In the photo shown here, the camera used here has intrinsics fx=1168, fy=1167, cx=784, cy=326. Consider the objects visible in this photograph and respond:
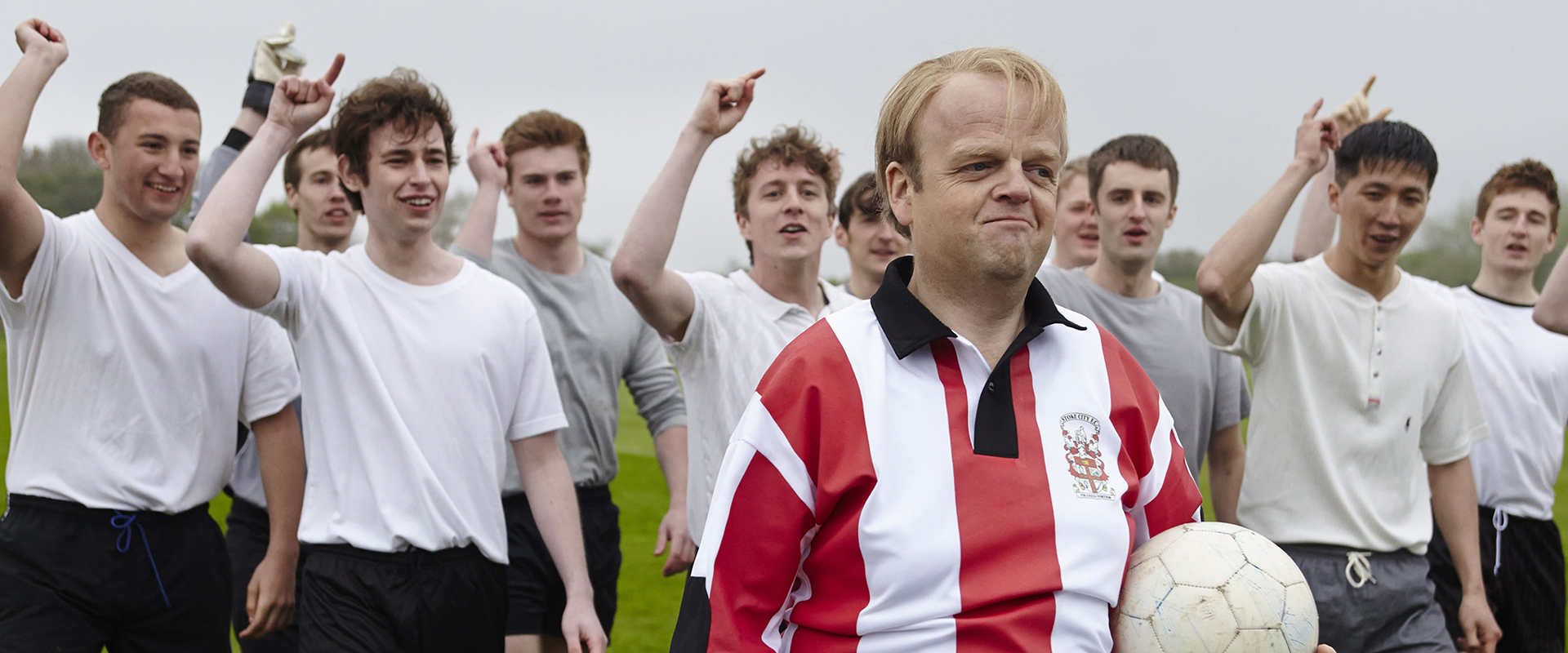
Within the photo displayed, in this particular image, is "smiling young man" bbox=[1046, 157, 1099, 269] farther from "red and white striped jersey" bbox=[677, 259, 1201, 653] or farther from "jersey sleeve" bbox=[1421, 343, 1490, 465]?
"red and white striped jersey" bbox=[677, 259, 1201, 653]

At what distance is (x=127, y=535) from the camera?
156 inches

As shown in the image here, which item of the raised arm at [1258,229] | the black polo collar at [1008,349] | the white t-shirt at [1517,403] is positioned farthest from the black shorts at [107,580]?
the white t-shirt at [1517,403]

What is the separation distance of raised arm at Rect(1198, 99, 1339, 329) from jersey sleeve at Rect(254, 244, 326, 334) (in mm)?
3063

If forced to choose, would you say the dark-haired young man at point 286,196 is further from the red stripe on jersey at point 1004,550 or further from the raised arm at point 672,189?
the red stripe on jersey at point 1004,550

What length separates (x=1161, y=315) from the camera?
487 centimetres

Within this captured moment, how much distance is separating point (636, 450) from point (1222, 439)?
13.3 m

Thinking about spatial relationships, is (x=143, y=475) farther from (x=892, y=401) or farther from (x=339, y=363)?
(x=892, y=401)

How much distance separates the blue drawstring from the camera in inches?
155

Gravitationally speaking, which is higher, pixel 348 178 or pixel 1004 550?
pixel 348 178

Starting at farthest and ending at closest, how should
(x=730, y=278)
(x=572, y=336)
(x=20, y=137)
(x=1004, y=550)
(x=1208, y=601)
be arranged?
(x=572, y=336) → (x=730, y=278) → (x=20, y=137) → (x=1208, y=601) → (x=1004, y=550)

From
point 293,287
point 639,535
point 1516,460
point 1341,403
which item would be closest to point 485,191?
point 293,287

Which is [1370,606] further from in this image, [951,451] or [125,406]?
[125,406]

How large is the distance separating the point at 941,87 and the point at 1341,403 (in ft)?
9.18

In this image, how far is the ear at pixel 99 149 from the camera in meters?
4.19
